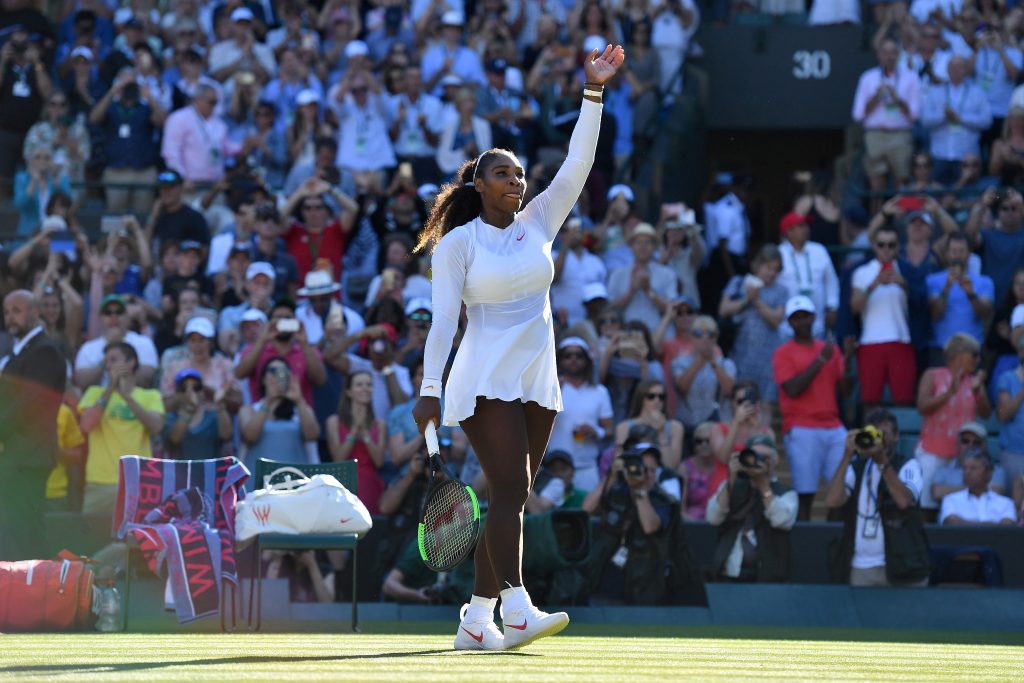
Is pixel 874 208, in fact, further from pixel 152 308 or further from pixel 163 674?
pixel 163 674

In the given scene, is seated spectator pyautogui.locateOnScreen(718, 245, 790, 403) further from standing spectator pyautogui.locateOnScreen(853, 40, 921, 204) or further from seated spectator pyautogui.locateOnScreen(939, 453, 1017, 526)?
standing spectator pyautogui.locateOnScreen(853, 40, 921, 204)

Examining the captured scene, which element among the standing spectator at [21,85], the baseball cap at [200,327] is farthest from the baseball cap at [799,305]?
the standing spectator at [21,85]

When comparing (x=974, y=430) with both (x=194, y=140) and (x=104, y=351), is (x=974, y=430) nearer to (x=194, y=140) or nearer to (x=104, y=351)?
(x=104, y=351)

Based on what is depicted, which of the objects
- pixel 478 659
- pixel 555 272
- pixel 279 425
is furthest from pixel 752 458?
pixel 478 659

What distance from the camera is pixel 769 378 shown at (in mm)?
14211

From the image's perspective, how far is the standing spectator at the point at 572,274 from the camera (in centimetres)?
1459

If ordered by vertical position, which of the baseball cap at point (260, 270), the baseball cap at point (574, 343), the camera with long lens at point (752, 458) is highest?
the baseball cap at point (260, 270)

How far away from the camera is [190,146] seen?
16578 millimetres

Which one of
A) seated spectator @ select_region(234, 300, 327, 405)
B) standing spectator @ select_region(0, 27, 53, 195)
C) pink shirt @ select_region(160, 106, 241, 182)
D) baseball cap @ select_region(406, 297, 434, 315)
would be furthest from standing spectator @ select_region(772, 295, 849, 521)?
standing spectator @ select_region(0, 27, 53, 195)

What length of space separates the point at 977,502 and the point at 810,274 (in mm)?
2967

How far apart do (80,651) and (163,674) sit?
1.63 meters

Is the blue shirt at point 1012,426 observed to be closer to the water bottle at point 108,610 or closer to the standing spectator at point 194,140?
the water bottle at point 108,610

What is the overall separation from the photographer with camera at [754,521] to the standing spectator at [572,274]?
3.01m

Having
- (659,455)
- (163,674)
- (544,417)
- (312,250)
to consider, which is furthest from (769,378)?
(163,674)
